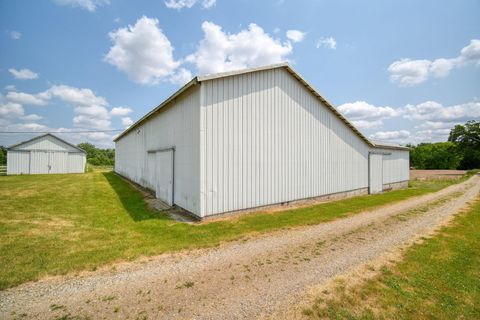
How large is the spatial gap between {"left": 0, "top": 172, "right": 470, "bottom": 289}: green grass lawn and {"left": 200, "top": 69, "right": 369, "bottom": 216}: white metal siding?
4.03 ft

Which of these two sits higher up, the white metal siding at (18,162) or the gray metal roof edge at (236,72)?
the gray metal roof edge at (236,72)

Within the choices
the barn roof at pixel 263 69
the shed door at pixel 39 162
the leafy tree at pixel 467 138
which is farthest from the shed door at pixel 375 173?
the leafy tree at pixel 467 138

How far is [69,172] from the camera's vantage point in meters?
33.1

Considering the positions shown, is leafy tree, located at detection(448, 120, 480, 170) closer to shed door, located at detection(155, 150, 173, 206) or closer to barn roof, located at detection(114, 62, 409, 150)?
barn roof, located at detection(114, 62, 409, 150)

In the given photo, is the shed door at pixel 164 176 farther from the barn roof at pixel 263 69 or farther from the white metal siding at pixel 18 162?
the white metal siding at pixel 18 162

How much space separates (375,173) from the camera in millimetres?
18500

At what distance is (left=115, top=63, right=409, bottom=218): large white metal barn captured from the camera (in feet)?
30.2

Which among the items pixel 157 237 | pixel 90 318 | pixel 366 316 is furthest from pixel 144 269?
pixel 366 316

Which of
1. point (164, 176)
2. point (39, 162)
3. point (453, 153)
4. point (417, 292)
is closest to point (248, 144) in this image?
point (164, 176)

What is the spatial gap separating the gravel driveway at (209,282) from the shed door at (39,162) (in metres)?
35.4

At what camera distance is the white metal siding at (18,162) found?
98.1 feet

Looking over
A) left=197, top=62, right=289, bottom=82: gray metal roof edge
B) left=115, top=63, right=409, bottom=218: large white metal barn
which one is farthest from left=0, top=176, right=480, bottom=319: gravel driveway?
left=197, top=62, right=289, bottom=82: gray metal roof edge

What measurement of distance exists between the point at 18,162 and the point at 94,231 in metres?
33.3

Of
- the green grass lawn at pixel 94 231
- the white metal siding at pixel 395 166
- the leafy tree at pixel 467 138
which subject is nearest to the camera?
the green grass lawn at pixel 94 231
